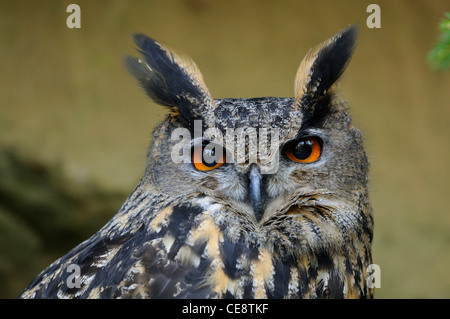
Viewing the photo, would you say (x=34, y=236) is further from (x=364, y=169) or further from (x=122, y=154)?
(x=364, y=169)

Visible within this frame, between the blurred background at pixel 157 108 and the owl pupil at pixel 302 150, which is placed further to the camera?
the blurred background at pixel 157 108

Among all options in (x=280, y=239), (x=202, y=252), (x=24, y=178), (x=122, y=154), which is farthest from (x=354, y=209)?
(x=24, y=178)

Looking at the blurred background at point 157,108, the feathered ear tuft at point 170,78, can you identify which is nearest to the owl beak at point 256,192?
the feathered ear tuft at point 170,78

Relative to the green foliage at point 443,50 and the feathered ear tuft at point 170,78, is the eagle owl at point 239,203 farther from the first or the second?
the green foliage at point 443,50

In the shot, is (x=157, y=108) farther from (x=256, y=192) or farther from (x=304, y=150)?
(x=256, y=192)

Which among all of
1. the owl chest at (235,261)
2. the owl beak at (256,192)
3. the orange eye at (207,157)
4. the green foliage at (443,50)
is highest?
the green foliage at (443,50)

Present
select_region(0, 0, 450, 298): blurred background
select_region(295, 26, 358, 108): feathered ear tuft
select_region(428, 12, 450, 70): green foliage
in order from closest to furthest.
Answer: select_region(428, 12, 450, 70): green foliage < select_region(295, 26, 358, 108): feathered ear tuft < select_region(0, 0, 450, 298): blurred background

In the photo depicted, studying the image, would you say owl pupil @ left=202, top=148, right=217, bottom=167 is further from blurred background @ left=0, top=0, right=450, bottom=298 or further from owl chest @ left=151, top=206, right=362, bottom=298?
blurred background @ left=0, top=0, right=450, bottom=298

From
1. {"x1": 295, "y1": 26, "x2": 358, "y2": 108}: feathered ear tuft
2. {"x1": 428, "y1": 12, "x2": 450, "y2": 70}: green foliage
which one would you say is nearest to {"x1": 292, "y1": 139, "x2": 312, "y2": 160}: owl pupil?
{"x1": 295, "y1": 26, "x2": 358, "y2": 108}: feathered ear tuft
